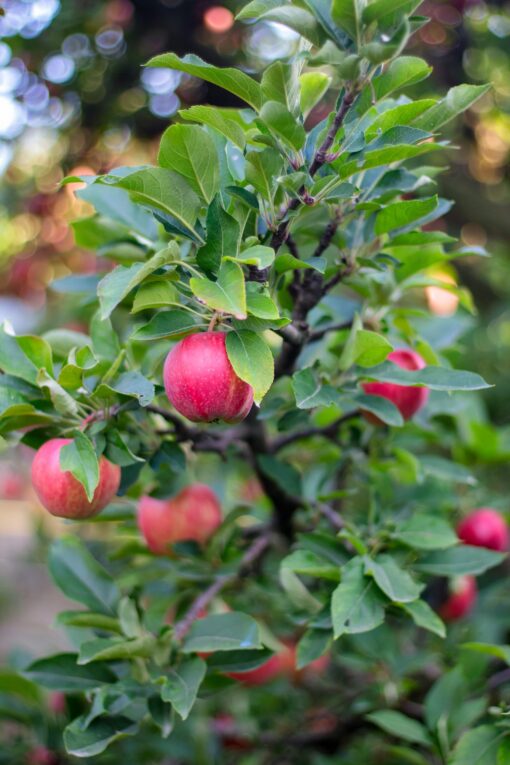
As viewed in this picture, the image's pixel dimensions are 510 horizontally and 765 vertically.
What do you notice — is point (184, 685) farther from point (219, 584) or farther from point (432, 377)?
point (432, 377)

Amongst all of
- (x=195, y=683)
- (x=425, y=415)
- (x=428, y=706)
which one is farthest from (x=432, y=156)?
(x=195, y=683)

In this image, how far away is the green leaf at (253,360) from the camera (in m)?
0.59

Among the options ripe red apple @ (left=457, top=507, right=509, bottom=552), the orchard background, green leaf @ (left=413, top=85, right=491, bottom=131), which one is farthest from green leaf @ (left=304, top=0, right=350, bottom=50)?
ripe red apple @ (left=457, top=507, right=509, bottom=552)

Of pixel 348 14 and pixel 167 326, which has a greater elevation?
pixel 348 14

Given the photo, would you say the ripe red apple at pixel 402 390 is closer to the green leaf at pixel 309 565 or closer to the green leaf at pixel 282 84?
the green leaf at pixel 309 565

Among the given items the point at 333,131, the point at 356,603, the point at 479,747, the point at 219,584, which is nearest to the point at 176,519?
the point at 219,584

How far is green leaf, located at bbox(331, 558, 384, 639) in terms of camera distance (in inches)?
26.7

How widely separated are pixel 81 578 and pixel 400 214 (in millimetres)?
555

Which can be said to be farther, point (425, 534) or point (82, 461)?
point (425, 534)

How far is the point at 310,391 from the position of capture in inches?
27.5

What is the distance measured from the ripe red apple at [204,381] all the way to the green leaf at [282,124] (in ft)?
0.54

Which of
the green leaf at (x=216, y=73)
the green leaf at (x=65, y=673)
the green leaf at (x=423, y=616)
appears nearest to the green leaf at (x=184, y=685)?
the green leaf at (x=65, y=673)

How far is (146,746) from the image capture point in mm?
1115

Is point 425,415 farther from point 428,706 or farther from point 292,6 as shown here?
point 292,6
